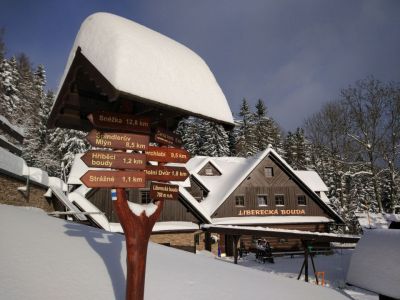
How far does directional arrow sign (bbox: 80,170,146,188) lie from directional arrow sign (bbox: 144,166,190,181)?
25 centimetres

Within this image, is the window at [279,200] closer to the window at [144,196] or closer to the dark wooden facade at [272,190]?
the dark wooden facade at [272,190]

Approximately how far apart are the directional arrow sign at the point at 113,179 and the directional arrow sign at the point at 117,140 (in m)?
0.40

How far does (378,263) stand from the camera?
999cm

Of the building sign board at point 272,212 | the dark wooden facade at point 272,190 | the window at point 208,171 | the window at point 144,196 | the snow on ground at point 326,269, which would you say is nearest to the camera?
the snow on ground at point 326,269

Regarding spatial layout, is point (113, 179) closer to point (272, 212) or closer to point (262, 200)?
point (262, 200)

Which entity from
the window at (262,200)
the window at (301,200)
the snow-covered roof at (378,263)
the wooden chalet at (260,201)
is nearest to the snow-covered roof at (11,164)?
the snow-covered roof at (378,263)

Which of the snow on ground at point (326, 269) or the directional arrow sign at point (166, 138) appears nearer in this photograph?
the directional arrow sign at point (166, 138)

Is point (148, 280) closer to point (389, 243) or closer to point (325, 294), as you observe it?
point (325, 294)

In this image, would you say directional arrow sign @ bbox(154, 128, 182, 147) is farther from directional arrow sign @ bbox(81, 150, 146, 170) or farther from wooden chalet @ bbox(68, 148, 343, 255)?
wooden chalet @ bbox(68, 148, 343, 255)

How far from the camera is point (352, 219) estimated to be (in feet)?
128

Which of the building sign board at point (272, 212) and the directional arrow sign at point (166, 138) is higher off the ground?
the directional arrow sign at point (166, 138)

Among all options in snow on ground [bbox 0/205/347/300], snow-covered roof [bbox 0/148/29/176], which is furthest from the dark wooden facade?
snow on ground [bbox 0/205/347/300]

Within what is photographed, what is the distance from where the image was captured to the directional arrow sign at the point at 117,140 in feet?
14.1

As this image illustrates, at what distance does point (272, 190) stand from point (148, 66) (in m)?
25.8
